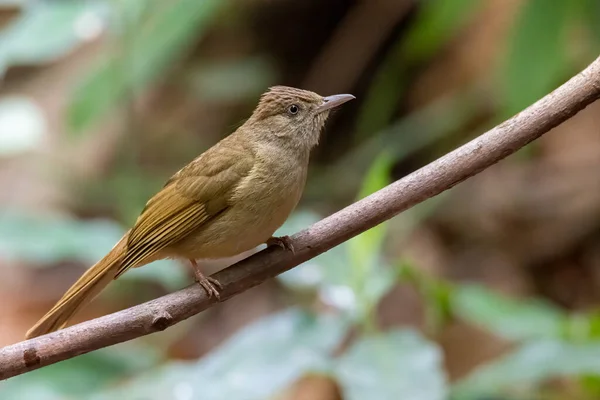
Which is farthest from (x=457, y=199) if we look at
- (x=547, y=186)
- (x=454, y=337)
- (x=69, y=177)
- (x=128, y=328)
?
(x=128, y=328)

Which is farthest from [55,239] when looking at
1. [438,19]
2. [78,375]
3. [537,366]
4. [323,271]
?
[438,19]

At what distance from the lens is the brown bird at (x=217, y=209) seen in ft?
9.75

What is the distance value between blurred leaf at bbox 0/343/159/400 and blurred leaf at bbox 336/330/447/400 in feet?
4.08

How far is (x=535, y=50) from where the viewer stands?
13.3 ft

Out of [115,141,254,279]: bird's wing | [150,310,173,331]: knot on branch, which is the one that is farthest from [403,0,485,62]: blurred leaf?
[150,310,173,331]: knot on branch

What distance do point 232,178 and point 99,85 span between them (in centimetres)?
175

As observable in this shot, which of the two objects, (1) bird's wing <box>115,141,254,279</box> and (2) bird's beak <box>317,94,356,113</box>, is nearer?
(1) bird's wing <box>115,141,254,279</box>

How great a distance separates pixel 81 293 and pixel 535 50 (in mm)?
2375

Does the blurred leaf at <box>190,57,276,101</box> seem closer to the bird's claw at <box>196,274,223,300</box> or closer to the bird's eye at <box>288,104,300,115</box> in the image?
the bird's eye at <box>288,104,300,115</box>

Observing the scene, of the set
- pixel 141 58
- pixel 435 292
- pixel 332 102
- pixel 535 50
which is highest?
pixel 141 58

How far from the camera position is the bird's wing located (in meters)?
3.05

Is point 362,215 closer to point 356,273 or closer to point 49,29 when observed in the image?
point 356,273

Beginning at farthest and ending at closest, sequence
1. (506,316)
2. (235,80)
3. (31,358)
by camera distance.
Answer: (235,80), (506,316), (31,358)

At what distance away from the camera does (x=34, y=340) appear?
7.83 ft
